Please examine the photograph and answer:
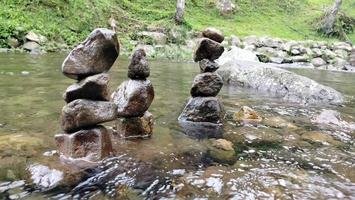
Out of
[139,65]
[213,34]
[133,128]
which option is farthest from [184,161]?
[213,34]

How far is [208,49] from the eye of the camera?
21.1 ft

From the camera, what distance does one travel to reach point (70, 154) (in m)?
4.37

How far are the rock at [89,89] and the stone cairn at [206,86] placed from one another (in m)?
2.20

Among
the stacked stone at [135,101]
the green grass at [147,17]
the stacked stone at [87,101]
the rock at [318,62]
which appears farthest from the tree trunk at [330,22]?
the stacked stone at [87,101]

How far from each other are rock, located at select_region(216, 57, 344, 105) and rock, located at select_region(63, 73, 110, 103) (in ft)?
20.2

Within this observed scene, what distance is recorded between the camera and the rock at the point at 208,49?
642 centimetres

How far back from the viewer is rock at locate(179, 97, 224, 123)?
6.53 m

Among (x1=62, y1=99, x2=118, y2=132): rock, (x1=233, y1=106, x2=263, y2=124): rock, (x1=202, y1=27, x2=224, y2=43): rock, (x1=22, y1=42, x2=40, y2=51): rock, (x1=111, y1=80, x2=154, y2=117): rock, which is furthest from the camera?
(x1=22, y1=42, x2=40, y2=51): rock

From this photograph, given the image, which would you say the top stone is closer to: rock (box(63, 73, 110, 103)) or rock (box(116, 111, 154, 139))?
rock (box(63, 73, 110, 103))

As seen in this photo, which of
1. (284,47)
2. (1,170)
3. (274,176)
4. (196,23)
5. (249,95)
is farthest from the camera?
(196,23)

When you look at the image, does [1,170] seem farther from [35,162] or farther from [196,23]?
[196,23]

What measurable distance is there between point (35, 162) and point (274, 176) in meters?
2.44

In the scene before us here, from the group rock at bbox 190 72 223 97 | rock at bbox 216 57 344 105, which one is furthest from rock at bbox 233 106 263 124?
rock at bbox 216 57 344 105

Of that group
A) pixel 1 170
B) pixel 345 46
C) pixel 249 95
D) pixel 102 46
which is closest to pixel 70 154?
pixel 1 170
